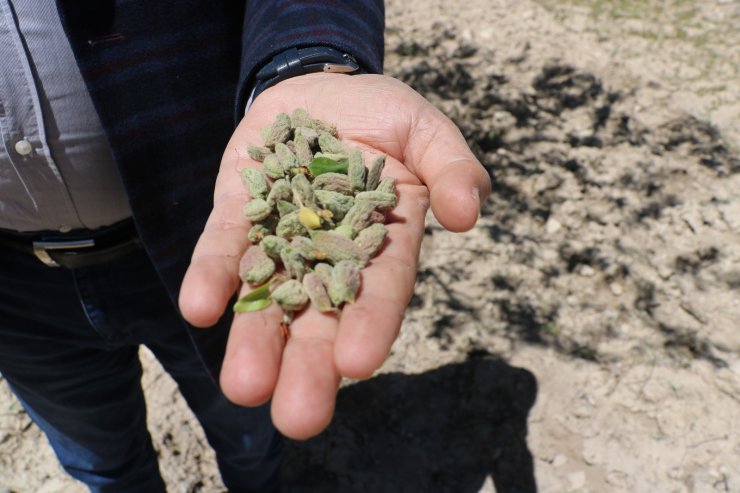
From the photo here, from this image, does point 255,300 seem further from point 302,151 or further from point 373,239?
point 302,151

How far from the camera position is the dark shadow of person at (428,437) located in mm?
2695

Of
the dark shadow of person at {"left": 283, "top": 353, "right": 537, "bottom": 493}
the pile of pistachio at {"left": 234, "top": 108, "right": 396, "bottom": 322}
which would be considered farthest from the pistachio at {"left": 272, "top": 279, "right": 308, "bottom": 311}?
the dark shadow of person at {"left": 283, "top": 353, "right": 537, "bottom": 493}

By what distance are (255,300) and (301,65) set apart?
70 cm

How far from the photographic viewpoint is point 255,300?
4.99 ft

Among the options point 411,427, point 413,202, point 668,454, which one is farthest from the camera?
point 411,427

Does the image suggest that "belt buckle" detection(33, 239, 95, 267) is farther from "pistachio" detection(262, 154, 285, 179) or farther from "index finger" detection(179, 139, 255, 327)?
"pistachio" detection(262, 154, 285, 179)

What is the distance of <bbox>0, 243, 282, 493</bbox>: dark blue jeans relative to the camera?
6.20ft

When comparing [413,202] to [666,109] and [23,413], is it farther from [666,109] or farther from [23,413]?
[666,109]

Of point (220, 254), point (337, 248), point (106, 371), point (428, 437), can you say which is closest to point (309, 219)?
point (337, 248)

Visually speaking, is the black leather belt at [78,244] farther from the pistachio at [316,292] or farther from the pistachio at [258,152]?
the pistachio at [316,292]

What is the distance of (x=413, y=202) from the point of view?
173cm

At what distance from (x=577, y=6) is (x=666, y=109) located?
56.6 inches

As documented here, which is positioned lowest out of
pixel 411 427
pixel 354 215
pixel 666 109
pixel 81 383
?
pixel 411 427

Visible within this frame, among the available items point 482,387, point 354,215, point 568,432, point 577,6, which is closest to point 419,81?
point 577,6
